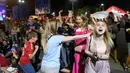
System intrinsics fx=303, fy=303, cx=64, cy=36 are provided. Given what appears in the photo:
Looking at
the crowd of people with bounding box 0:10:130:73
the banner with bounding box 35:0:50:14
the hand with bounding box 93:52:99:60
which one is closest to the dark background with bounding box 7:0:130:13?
the banner with bounding box 35:0:50:14

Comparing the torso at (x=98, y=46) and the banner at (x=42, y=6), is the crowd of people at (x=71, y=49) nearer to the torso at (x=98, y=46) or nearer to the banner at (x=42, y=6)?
the torso at (x=98, y=46)

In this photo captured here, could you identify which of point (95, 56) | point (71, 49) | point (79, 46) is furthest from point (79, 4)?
point (95, 56)

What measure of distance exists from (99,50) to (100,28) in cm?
Result: 42

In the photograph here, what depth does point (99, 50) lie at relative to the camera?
5.81m

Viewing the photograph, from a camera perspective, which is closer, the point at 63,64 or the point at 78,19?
the point at 78,19

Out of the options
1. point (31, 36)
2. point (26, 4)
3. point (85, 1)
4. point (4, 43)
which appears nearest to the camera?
point (31, 36)

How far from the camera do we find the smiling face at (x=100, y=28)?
19.0ft

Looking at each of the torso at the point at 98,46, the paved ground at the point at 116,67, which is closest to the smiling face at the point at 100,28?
the torso at the point at 98,46

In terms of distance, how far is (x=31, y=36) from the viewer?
8.30 m

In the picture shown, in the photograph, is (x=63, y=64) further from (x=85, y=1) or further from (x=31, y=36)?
(x=85, y=1)

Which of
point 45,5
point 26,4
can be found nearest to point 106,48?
point 45,5

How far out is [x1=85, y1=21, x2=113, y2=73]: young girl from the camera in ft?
19.0

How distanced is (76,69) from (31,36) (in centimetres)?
163

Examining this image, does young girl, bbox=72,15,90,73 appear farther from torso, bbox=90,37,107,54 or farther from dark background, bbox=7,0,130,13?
dark background, bbox=7,0,130,13
